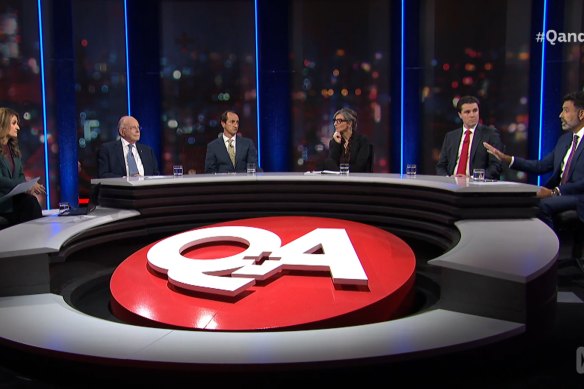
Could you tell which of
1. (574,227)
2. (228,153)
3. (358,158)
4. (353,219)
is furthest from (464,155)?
(228,153)

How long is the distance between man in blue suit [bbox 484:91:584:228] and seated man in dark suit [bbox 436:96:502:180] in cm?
22

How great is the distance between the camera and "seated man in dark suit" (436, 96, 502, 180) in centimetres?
428

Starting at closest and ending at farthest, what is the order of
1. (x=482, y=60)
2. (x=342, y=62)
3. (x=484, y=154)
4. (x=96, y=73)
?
(x=484, y=154) < (x=482, y=60) < (x=96, y=73) < (x=342, y=62)

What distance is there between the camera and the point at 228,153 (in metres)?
4.90

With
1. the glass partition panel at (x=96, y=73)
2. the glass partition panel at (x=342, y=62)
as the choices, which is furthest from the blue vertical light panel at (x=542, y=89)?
the glass partition panel at (x=96, y=73)

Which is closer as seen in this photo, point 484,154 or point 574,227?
point 574,227

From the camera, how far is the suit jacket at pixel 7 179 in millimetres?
3480

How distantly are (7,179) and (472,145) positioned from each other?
11.9ft

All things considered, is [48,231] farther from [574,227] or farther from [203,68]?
[203,68]

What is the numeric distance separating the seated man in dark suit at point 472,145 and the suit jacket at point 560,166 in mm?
275

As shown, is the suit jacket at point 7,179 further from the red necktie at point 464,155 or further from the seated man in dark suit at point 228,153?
the red necktie at point 464,155

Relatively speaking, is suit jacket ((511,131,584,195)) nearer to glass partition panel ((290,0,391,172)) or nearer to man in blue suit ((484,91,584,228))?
man in blue suit ((484,91,584,228))

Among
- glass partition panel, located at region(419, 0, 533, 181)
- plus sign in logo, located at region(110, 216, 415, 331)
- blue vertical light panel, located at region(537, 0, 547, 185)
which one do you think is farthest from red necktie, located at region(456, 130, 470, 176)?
blue vertical light panel, located at region(537, 0, 547, 185)

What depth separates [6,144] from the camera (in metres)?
3.79
